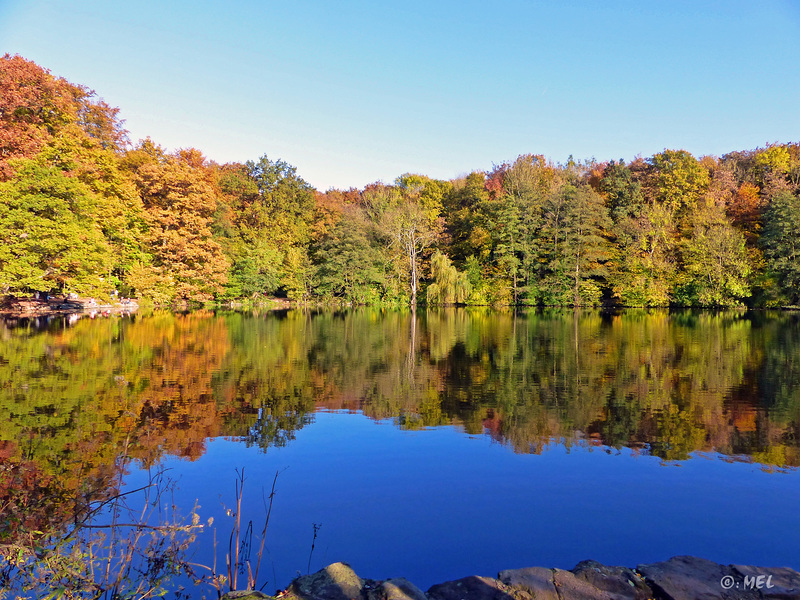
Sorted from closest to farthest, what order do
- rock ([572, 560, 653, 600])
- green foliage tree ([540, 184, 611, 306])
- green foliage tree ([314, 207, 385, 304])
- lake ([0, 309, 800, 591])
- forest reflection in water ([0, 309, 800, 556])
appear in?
rock ([572, 560, 653, 600])
lake ([0, 309, 800, 591])
forest reflection in water ([0, 309, 800, 556])
green foliage tree ([540, 184, 611, 306])
green foliage tree ([314, 207, 385, 304])

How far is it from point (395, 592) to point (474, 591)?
511 millimetres

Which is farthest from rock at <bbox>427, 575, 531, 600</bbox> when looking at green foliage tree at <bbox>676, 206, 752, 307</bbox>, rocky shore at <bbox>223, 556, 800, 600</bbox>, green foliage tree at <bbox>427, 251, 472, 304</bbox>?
green foliage tree at <bbox>676, 206, 752, 307</bbox>

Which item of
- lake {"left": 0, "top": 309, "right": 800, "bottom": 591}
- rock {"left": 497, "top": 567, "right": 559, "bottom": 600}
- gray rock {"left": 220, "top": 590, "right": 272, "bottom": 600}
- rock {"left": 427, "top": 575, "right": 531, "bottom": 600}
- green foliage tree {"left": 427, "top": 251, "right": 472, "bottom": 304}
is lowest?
lake {"left": 0, "top": 309, "right": 800, "bottom": 591}

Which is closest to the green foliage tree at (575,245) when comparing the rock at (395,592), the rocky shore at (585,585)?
the rocky shore at (585,585)

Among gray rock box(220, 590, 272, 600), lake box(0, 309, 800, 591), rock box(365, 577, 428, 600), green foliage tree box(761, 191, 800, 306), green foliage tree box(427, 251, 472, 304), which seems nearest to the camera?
gray rock box(220, 590, 272, 600)

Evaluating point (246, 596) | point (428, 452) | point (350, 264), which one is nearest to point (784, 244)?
point (350, 264)

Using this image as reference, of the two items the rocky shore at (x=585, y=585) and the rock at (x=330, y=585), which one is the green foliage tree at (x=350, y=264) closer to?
the rock at (x=330, y=585)

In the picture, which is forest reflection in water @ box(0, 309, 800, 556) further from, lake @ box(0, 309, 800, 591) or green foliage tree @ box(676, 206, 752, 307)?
green foliage tree @ box(676, 206, 752, 307)

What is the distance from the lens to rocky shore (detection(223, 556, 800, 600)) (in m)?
3.09

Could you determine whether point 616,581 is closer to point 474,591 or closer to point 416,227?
point 474,591

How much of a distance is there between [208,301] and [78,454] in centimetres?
3555

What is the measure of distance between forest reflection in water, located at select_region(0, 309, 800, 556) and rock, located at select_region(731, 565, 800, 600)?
3.02 metres

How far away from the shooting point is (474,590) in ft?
10.5

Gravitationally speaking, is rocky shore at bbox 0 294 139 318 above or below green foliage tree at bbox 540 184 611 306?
below
